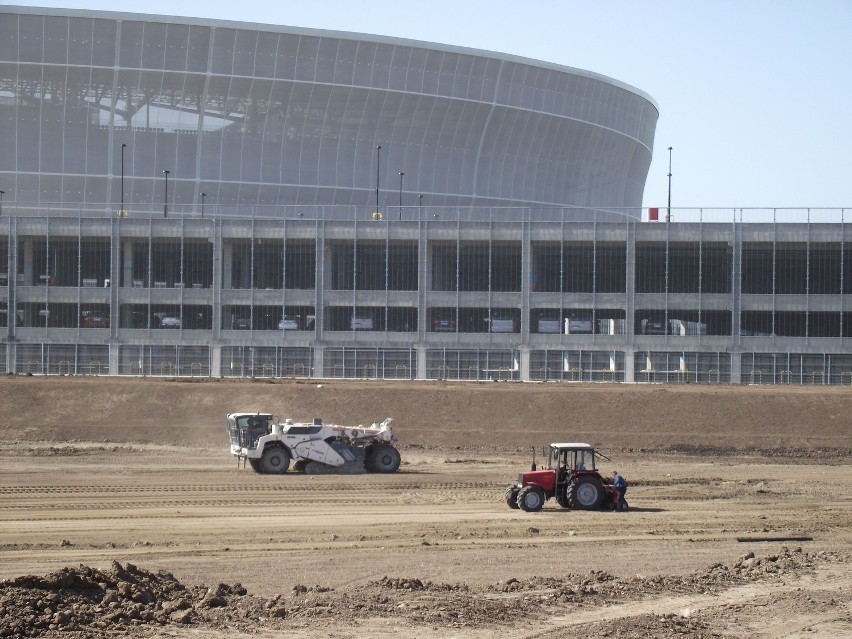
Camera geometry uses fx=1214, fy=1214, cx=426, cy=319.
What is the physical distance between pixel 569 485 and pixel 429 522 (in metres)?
4.41

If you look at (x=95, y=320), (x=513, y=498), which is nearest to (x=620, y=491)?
(x=513, y=498)

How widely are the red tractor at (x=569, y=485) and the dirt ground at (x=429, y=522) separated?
57cm

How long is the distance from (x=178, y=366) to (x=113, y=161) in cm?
2155

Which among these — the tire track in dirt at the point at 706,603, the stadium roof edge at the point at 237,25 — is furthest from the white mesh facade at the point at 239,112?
the tire track in dirt at the point at 706,603

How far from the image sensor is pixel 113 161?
91625mm

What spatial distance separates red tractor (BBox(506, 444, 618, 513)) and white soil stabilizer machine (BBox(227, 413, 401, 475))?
9.62 metres

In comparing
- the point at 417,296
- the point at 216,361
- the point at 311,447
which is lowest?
the point at 311,447

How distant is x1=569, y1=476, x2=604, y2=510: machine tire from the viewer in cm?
3331

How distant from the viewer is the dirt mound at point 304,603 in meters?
19.6

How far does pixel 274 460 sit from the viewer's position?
138 feet

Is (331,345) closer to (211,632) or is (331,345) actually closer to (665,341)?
(665,341)

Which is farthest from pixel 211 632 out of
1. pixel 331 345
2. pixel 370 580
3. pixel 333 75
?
pixel 333 75

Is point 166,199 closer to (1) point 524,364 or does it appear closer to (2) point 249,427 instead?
(1) point 524,364

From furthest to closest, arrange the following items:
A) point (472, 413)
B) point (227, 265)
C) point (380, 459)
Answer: point (227, 265) < point (472, 413) < point (380, 459)
